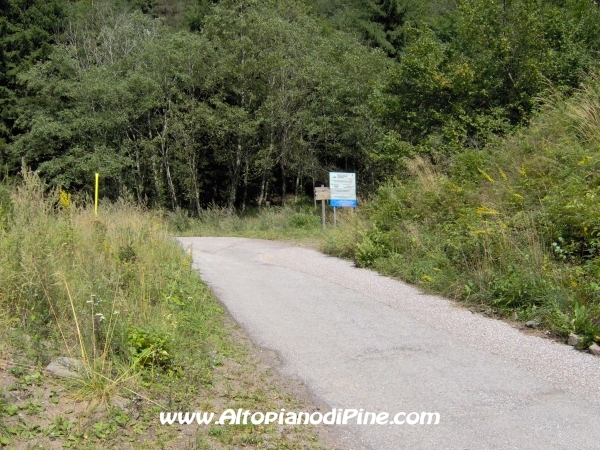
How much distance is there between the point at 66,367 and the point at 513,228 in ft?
22.3

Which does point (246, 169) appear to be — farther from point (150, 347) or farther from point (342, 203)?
point (150, 347)

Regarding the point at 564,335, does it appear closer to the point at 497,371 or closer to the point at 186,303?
the point at 497,371

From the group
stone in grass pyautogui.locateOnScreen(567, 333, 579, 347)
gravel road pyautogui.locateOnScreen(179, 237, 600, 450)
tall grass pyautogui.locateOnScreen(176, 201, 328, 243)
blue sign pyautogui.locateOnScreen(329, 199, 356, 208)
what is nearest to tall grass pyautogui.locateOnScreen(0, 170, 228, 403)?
gravel road pyautogui.locateOnScreen(179, 237, 600, 450)

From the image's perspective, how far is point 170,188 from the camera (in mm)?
32375

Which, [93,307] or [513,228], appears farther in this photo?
[513,228]

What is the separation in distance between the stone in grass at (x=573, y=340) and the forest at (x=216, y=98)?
532 inches

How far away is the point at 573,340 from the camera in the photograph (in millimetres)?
6793

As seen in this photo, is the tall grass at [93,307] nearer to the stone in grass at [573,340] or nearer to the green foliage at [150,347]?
the green foliage at [150,347]

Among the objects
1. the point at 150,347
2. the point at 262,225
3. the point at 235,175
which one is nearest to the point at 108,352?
the point at 150,347

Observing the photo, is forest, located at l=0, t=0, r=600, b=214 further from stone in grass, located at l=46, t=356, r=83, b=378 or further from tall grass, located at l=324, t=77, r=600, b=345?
stone in grass, located at l=46, t=356, r=83, b=378

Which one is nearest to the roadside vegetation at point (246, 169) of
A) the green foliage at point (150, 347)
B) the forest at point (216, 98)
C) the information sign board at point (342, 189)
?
the green foliage at point (150, 347)

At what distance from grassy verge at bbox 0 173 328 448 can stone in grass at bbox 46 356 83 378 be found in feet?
0.15

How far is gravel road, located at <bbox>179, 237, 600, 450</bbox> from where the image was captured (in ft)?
15.6

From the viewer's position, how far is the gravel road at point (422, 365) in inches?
187
